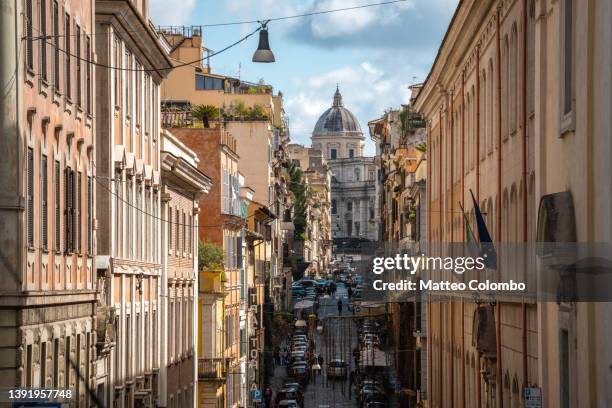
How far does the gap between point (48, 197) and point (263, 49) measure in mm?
5529

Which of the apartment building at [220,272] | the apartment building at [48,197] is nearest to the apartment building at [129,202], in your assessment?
the apartment building at [48,197]

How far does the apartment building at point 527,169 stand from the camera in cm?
2136

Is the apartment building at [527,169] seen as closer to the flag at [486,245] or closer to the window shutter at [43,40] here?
the flag at [486,245]

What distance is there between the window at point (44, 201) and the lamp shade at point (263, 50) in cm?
514

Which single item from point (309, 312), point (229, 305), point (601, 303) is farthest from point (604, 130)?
point (309, 312)

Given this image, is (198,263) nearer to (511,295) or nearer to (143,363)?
(143,363)

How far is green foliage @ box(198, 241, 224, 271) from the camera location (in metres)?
57.3

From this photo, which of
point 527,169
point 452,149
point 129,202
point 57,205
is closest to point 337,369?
point 452,149

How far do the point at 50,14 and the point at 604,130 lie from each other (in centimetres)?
1057

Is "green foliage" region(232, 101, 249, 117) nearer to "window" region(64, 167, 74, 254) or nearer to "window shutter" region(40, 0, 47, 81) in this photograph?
"window" region(64, 167, 74, 254)

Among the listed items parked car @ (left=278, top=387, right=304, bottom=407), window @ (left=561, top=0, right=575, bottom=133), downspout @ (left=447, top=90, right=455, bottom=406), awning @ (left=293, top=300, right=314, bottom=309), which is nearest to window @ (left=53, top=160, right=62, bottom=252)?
window @ (left=561, top=0, right=575, bottom=133)

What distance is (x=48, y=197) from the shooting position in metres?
27.2

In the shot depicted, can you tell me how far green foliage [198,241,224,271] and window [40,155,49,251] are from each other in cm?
3007

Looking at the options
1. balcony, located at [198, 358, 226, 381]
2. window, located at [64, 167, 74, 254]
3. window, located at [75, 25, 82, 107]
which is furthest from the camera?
balcony, located at [198, 358, 226, 381]
